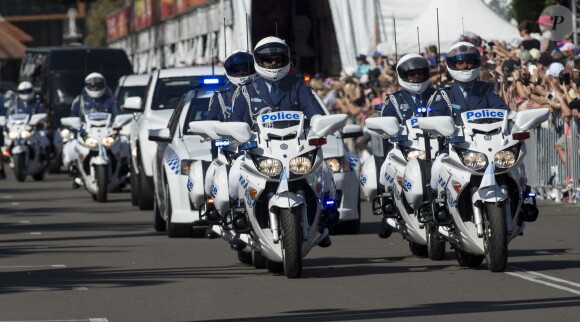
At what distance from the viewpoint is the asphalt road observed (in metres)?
11.0

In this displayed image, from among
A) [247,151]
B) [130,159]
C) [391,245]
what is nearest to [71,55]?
[130,159]

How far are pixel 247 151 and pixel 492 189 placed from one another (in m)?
1.84

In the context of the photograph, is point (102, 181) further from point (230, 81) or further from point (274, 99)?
point (274, 99)

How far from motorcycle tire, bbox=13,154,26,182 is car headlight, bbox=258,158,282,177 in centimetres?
2053

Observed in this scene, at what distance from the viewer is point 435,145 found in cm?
1506

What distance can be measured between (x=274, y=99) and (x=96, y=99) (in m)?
12.9

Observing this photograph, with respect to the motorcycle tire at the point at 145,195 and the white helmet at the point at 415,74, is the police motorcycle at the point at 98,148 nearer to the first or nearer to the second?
the motorcycle tire at the point at 145,195

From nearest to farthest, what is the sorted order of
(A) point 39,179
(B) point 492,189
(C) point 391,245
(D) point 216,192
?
(B) point 492,189 < (D) point 216,192 < (C) point 391,245 < (A) point 39,179

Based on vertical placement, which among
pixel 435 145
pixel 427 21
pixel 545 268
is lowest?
pixel 545 268

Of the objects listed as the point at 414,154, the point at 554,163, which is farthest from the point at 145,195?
the point at 414,154

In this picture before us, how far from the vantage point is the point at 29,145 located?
33.4 meters

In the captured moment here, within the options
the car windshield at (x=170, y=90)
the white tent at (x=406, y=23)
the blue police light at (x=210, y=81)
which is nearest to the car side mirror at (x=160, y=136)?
the blue police light at (x=210, y=81)

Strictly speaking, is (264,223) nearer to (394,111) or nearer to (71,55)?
(394,111)

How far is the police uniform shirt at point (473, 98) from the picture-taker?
1384 cm
